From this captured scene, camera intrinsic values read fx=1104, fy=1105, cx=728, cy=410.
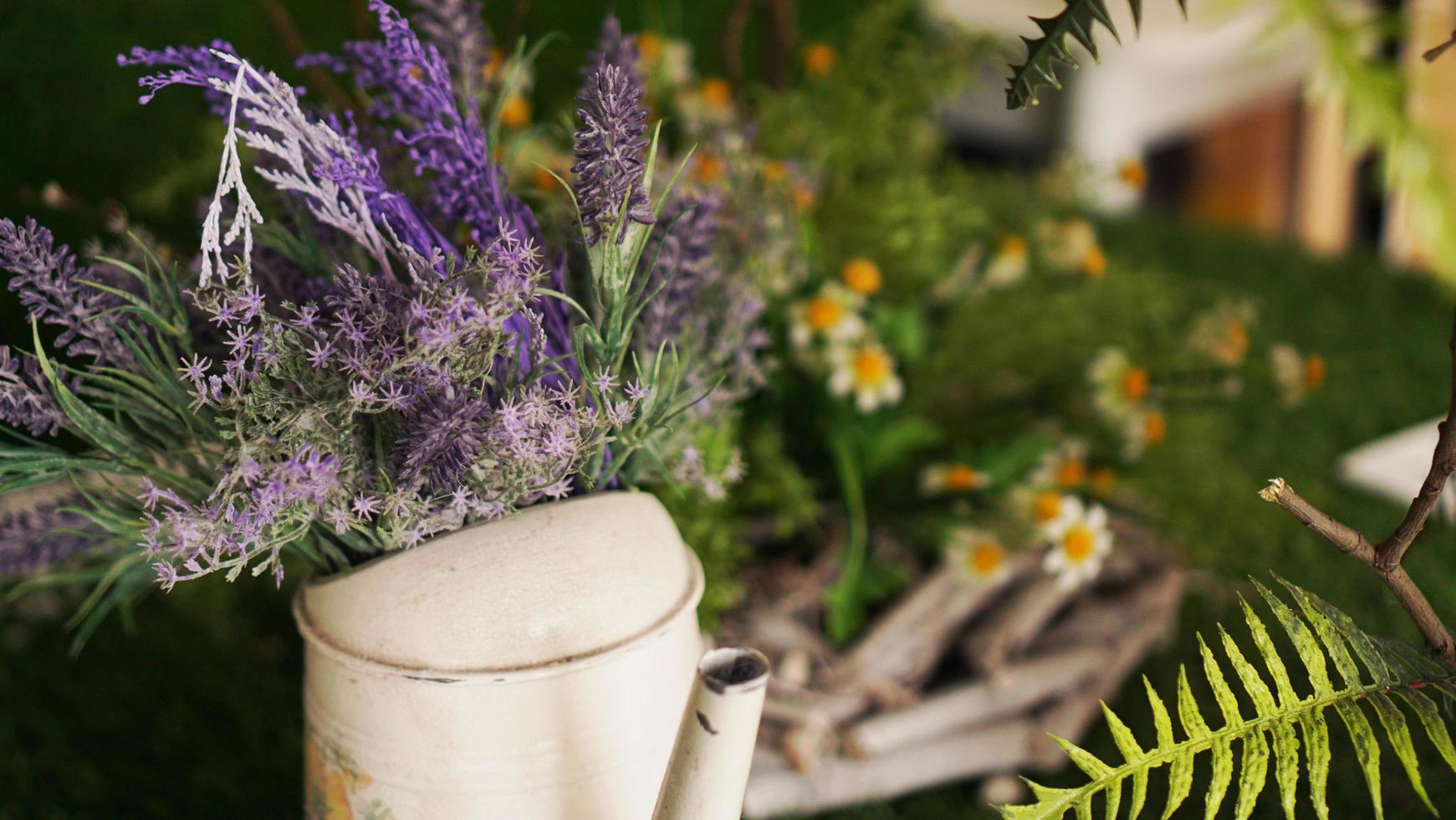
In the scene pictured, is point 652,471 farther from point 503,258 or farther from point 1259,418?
point 1259,418

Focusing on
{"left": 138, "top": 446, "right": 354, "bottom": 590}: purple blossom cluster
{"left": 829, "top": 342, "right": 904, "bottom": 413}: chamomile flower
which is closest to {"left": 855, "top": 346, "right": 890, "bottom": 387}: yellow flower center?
{"left": 829, "top": 342, "right": 904, "bottom": 413}: chamomile flower

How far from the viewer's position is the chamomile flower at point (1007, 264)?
945 mm

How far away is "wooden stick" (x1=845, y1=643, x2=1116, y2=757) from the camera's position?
73 cm

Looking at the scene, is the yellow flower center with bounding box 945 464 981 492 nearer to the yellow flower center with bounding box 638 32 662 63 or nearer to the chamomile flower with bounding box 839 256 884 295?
the chamomile flower with bounding box 839 256 884 295

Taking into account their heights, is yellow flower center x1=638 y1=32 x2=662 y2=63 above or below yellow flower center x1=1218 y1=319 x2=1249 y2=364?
above

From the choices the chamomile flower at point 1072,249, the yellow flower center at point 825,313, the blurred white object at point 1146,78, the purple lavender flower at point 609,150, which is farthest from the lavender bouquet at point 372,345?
the blurred white object at point 1146,78

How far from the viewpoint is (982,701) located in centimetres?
76

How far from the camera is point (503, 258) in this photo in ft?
1.33

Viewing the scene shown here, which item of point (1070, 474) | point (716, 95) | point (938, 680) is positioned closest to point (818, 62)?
point (716, 95)

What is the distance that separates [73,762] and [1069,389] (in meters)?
0.80

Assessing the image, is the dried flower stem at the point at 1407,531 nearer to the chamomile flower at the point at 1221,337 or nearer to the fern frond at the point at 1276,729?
the fern frond at the point at 1276,729

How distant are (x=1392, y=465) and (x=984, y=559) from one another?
54 centimetres

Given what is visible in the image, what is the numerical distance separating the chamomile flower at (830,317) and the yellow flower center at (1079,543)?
21 centimetres

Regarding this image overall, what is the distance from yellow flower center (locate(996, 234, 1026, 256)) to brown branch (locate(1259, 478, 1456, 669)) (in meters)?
0.52
